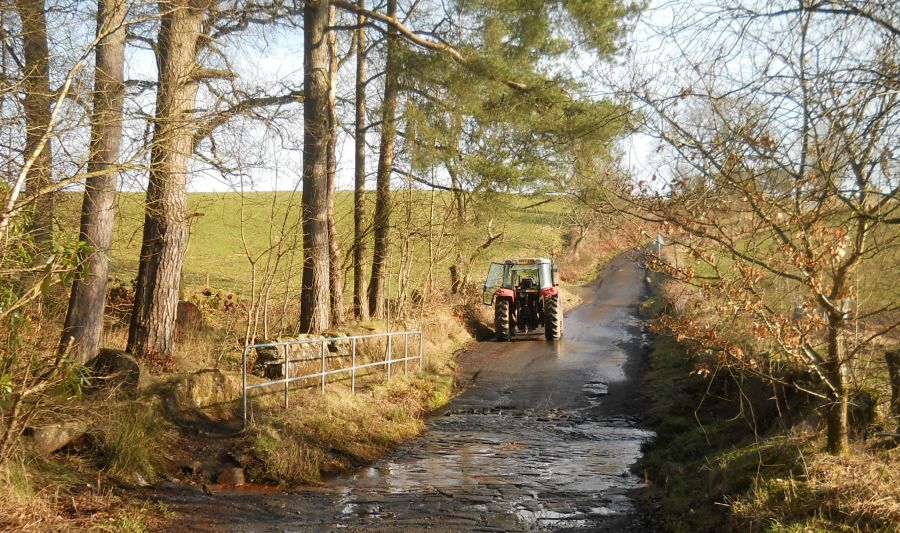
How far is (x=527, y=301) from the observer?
22.5 m

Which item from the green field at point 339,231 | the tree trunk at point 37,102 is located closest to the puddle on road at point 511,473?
the green field at point 339,231

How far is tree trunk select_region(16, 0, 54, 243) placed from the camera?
7352 millimetres

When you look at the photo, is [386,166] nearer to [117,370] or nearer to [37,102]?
[117,370]

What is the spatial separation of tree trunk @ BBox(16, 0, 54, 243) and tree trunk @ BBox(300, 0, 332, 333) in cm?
540

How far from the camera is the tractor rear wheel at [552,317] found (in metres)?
21.6

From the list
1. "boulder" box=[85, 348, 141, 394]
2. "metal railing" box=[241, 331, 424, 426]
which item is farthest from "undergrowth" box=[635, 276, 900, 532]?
"boulder" box=[85, 348, 141, 394]

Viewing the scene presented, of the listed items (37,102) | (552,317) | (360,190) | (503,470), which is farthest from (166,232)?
(552,317)

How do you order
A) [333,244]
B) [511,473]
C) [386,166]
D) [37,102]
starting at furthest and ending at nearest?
[386,166] → [333,244] → [511,473] → [37,102]

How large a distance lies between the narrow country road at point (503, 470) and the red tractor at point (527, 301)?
3032 millimetres

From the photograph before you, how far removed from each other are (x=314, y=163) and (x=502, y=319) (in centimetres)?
891

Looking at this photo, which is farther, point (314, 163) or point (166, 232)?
point (314, 163)

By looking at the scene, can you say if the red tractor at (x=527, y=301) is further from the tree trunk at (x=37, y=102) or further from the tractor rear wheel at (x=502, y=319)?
the tree trunk at (x=37, y=102)

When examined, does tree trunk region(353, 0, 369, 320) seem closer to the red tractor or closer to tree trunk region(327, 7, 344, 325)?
tree trunk region(327, 7, 344, 325)

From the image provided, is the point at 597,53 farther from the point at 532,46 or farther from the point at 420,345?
the point at 420,345
